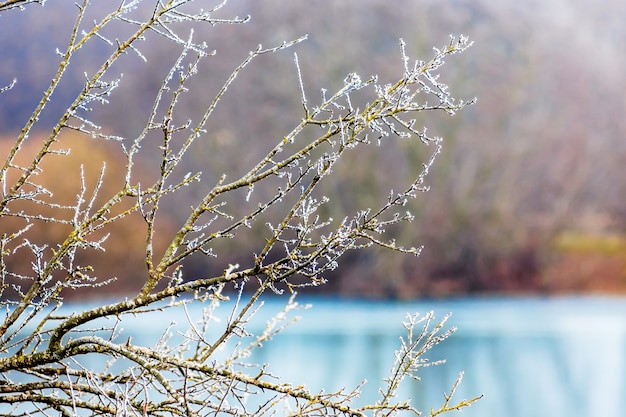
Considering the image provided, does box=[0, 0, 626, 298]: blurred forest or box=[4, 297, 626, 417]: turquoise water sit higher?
box=[0, 0, 626, 298]: blurred forest

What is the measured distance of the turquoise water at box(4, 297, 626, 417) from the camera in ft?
31.0

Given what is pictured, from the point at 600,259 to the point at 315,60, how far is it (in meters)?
7.02

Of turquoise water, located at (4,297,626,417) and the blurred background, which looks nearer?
turquoise water, located at (4,297,626,417)

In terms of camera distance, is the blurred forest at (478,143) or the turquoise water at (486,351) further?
the blurred forest at (478,143)

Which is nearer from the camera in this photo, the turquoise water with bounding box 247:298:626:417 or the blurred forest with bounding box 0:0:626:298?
the turquoise water with bounding box 247:298:626:417

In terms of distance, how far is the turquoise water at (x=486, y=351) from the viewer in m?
9.45

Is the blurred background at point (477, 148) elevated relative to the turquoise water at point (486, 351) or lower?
elevated

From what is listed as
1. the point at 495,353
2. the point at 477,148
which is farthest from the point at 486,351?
the point at 477,148

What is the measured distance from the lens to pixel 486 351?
40.6 ft

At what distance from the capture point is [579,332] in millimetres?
13852

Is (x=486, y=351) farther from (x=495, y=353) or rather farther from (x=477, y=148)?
(x=477, y=148)

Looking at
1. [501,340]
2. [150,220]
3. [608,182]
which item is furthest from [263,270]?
[608,182]

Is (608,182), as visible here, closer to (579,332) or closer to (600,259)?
(600,259)

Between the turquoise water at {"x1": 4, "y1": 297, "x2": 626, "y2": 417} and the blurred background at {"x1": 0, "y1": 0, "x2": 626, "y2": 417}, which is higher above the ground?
the blurred background at {"x1": 0, "y1": 0, "x2": 626, "y2": 417}
